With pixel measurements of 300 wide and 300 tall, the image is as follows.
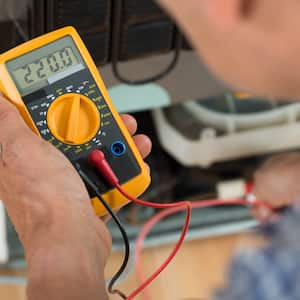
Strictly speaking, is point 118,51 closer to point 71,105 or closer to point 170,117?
point 71,105

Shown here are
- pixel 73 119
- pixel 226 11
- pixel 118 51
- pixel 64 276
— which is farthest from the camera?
pixel 118 51

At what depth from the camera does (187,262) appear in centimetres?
127

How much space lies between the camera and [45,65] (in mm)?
715

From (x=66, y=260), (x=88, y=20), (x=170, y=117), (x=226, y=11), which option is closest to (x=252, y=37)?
(x=226, y=11)

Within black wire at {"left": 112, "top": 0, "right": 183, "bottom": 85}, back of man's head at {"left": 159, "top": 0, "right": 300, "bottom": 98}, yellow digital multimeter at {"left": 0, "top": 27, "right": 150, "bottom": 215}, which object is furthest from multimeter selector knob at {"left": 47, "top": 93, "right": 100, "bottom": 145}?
back of man's head at {"left": 159, "top": 0, "right": 300, "bottom": 98}

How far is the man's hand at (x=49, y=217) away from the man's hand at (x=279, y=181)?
0.23 m

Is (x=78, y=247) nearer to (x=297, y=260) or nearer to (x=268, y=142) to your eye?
(x=297, y=260)

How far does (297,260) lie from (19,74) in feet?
1.24

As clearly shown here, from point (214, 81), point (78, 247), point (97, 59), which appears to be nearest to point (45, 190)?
point (78, 247)

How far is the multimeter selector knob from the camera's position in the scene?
70 cm

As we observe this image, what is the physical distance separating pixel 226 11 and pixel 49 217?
28cm

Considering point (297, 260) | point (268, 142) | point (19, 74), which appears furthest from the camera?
point (268, 142)

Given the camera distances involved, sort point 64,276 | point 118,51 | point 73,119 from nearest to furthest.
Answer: point 64,276 < point 73,119 < point 118,51

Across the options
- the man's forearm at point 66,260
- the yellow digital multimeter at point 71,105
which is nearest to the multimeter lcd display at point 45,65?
the yellow digital multimeter at point 71,105
